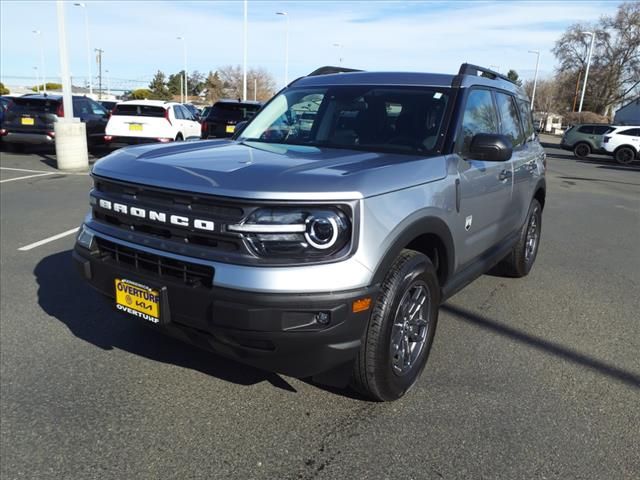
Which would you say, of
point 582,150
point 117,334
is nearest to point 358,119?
point 117,334

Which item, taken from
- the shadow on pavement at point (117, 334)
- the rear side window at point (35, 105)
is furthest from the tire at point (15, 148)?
the shadow on pavement at point (117, 334)

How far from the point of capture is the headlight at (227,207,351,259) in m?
2.38

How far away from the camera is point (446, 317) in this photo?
4.32 m

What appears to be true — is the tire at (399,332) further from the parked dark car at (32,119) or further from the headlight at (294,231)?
the parked dark car at (32,119)

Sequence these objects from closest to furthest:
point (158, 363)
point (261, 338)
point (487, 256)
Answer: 1. point (261, 338)
2. point (158, 363)
3. point (487, 256)

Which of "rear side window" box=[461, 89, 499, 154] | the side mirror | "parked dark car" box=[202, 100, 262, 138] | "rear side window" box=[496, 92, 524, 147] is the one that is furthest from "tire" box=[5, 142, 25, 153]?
the side mirror

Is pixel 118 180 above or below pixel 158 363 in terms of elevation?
above

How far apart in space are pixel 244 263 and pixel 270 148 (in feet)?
4.29

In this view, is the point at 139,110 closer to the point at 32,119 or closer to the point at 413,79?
the point at 32,119

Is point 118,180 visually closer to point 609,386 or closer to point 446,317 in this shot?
point 446,317

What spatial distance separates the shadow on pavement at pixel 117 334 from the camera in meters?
3.34

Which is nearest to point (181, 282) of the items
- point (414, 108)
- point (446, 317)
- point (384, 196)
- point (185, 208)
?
point (185, 208)

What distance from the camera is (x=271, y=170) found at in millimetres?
2566

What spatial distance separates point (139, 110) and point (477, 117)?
39.7ft
